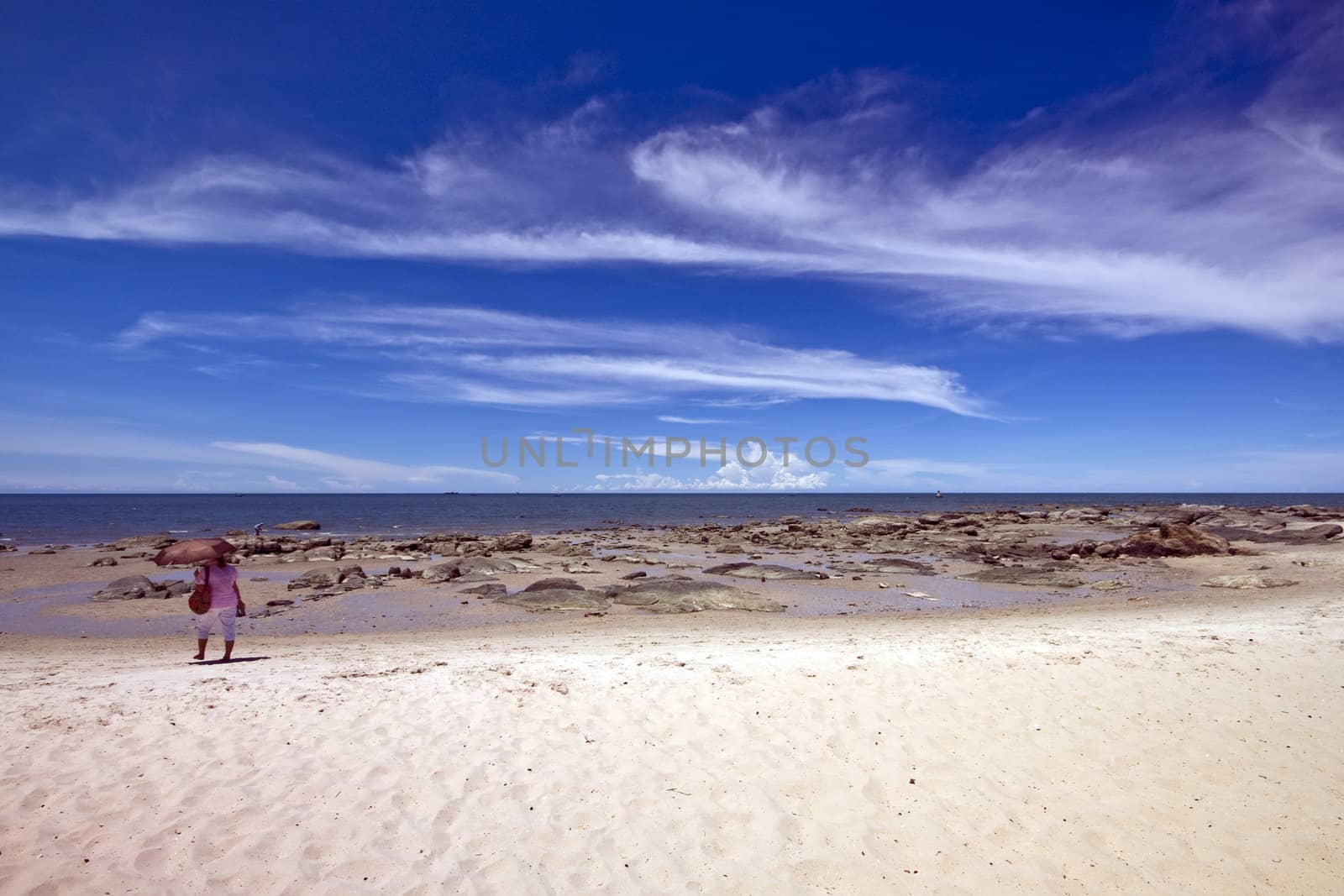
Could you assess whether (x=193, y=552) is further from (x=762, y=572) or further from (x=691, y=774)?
(x=762, y=572)

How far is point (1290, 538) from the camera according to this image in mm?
33531

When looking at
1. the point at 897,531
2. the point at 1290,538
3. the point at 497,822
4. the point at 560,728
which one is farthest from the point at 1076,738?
the point at 897,531

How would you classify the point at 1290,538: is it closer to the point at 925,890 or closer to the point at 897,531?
the point at 897,531

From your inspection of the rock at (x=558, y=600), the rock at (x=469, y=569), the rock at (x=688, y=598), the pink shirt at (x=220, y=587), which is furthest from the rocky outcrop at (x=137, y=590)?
the rock at (x=688, y=598)

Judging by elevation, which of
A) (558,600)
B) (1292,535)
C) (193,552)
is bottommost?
(558,600)

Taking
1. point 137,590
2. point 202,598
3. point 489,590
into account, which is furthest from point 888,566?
point 137,590

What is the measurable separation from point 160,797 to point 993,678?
31.8 ft

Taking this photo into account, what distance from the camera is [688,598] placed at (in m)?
19.6

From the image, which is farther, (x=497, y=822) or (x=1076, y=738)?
(x=1076, y=738)

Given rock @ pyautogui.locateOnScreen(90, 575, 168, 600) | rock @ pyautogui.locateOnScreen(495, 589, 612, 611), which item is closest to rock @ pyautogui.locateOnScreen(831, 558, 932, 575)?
rock @ pyautogui.locateOnScreen(495, 589, 612, 611)

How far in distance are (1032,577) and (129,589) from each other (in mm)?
28938

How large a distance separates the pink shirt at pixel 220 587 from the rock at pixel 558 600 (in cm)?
856

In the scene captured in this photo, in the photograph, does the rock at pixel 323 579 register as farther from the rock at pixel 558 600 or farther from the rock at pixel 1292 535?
the rock at pixel 1292 535

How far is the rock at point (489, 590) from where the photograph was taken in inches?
841
